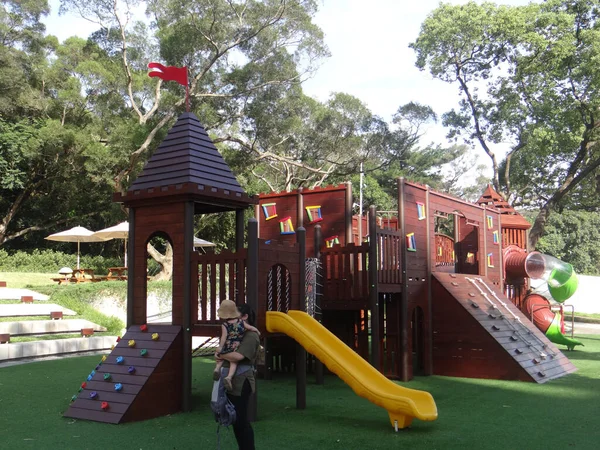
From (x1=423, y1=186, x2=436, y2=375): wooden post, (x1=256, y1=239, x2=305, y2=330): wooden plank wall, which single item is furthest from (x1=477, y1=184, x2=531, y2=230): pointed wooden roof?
(x1=256, y1=239, x2=305, y2=330): wooden plank wall

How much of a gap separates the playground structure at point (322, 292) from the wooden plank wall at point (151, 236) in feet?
0.06

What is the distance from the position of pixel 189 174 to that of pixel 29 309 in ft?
31.6

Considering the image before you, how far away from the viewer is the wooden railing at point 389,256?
33.9 feet

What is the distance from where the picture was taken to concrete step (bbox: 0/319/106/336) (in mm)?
13383

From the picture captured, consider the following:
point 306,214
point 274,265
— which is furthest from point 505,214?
point 274,265

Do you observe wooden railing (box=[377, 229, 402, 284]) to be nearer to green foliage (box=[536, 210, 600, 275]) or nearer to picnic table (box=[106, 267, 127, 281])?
picnic table (box=[106, 267, 127, 281])

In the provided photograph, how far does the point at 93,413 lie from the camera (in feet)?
22.6

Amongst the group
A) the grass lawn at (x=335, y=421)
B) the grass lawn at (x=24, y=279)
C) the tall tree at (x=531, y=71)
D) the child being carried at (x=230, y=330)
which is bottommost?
the grass lawn at (x=335, y=421)

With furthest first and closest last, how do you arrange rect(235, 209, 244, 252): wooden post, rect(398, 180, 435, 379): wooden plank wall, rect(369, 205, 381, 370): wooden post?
rect(398, 180, 435, 379): wooden plank wall, rect(369, 205, 381, 370): wooden post, rect(235, 209, 244, 252): wooden post

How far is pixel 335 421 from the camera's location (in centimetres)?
713

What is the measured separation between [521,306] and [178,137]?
42.8 ft

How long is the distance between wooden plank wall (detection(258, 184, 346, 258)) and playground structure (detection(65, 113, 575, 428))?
2 centimetres

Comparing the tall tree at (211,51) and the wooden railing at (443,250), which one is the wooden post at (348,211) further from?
the tall tree at (211,51)

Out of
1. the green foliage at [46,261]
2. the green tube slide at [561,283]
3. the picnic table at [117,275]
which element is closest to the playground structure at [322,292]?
the green tube slide at [561,283]
